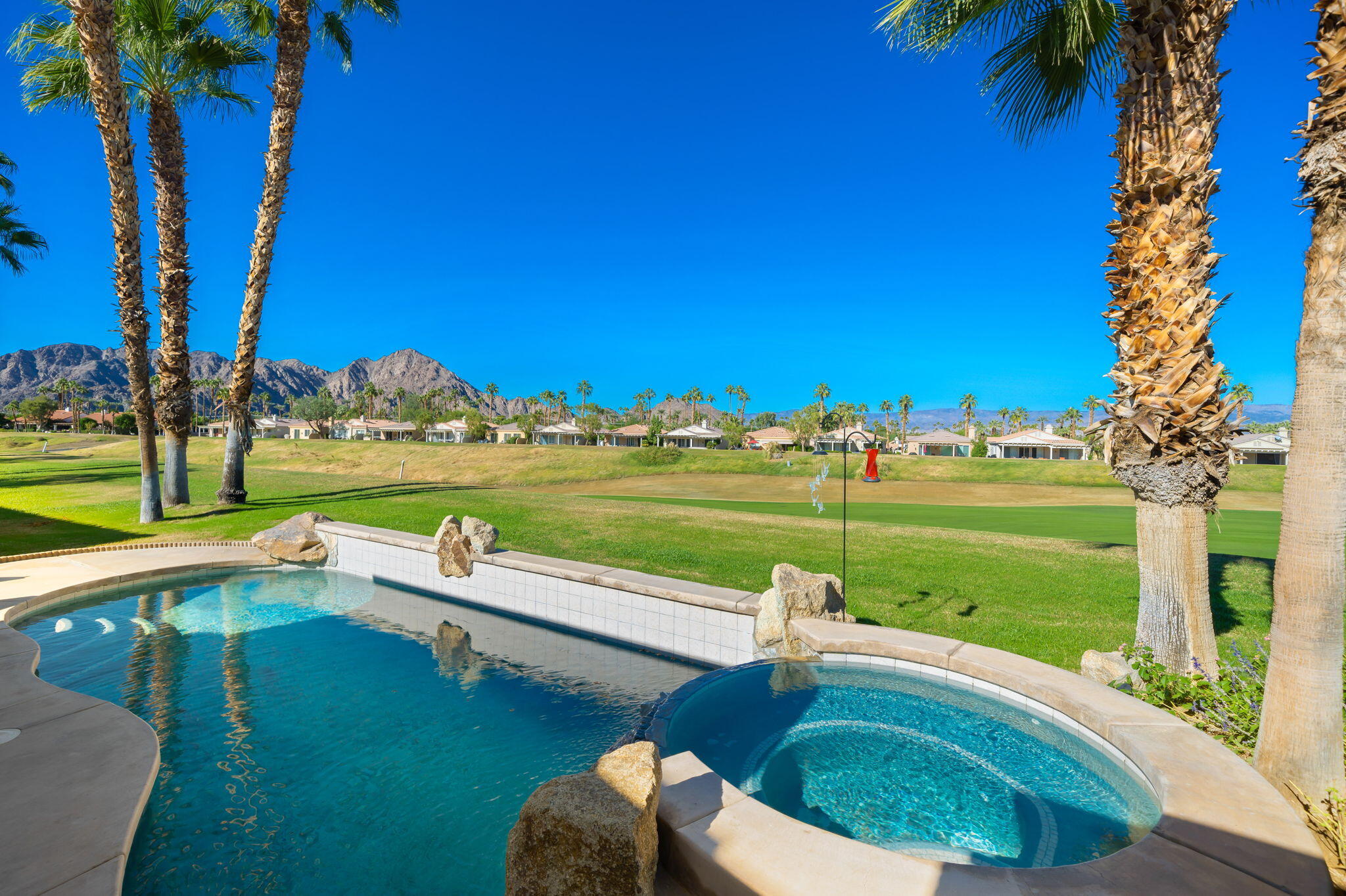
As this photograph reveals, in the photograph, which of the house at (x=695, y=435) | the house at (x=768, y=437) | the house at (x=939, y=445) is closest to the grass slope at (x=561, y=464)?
the house at (x=768, y=437)

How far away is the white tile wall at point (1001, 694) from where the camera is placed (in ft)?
12.4

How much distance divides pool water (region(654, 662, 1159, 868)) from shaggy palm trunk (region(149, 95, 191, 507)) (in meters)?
15.7

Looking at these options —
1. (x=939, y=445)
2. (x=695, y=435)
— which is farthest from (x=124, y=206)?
(x=939, y=445)

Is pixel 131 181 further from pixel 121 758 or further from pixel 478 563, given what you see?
pixel 121 758

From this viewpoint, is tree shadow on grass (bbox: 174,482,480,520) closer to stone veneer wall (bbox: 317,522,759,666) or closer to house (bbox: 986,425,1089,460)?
stone veneer wall (bbox: 317,522,759,666)

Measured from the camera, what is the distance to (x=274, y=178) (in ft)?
47.5

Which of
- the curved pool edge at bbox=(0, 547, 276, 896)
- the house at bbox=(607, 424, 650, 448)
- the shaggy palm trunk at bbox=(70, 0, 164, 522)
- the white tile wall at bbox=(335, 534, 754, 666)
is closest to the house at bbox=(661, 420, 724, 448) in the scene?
the house at bbox=(607, 424, 650, 448)

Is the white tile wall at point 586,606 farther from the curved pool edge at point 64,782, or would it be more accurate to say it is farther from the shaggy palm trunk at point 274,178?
the shaggy palm trunk at point 274,178

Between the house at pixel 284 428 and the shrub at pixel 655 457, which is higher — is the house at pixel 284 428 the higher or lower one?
the higher one

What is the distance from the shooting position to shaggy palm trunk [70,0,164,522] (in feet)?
38.4

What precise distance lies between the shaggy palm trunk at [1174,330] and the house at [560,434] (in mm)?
69671

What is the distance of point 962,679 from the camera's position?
4992mm

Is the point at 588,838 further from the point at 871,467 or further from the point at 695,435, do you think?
the point at 695,435

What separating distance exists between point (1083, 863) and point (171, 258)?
1933 cm
